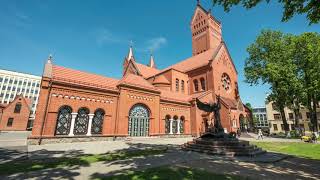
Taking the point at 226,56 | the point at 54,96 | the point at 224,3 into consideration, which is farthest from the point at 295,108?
the point at 54,96

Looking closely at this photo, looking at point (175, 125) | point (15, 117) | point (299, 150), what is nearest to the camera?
point (299, 150)

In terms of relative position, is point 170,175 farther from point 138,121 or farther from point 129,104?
point 138,121

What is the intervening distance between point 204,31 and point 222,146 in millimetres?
37399

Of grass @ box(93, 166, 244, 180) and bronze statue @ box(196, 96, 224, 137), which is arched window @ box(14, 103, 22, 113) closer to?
bronze statue @ box(196, 96, 224, 137)

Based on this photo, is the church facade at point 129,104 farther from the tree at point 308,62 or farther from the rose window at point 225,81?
the tree at point 308,62

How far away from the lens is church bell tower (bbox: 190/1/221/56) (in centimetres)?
4263

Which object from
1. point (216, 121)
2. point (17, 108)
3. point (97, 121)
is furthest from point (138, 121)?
point (17, 108)

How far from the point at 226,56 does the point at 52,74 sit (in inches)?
1194

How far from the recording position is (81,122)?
17125mm

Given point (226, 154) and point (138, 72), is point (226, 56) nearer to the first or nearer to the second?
point (138, 72)

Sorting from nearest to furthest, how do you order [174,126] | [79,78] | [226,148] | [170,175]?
[170,175], [226,148], [79,78], [174,126]

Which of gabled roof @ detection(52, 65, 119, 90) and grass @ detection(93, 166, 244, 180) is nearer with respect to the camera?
grass @ detection(93, 166, 244, 180)

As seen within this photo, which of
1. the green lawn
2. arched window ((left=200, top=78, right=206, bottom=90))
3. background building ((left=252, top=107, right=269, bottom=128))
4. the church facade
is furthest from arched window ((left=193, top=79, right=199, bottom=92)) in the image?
background building ((left=252, top=107, right=269, bottom=128))

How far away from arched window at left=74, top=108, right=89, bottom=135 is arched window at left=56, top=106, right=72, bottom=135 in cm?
67
